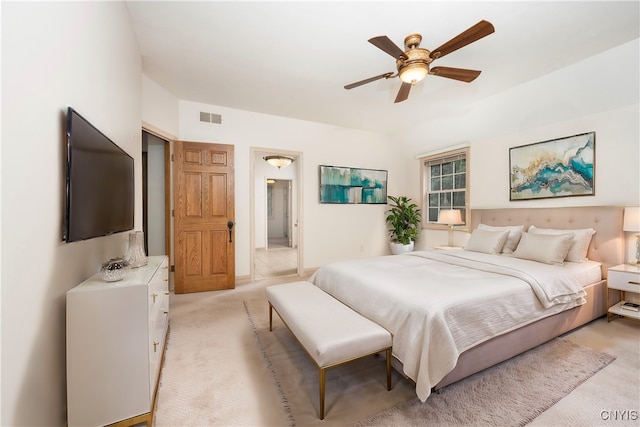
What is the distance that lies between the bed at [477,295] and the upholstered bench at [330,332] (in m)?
0.16

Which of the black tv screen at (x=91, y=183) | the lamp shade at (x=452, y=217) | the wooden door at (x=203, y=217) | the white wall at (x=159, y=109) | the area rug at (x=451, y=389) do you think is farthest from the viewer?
the lamp shade at (x=452, y=217)

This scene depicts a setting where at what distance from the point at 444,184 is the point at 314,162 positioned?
2.50 meters

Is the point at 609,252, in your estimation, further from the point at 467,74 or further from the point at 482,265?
the point at 467,74

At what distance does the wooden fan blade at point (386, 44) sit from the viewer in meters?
1.81

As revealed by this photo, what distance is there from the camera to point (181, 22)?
7.27 ft

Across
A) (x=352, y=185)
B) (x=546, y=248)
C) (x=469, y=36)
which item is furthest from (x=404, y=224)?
(x=469, y=36)

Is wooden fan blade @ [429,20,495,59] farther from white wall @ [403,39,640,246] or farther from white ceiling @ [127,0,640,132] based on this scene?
white wall @ [403,39,640,246]

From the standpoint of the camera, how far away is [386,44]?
74.1 inches

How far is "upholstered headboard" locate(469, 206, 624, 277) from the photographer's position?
8.73 ft

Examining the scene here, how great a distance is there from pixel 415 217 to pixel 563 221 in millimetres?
2308

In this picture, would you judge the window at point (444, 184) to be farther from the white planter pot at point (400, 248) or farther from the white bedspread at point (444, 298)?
the white bedspread at point (444, 298)

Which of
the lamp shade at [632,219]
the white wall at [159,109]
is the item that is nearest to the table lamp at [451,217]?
the lamp shade at [632,219]

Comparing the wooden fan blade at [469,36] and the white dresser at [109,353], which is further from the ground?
the wooden fan blade at [469,36]

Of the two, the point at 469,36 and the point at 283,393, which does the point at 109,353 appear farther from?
the point at 469,36
